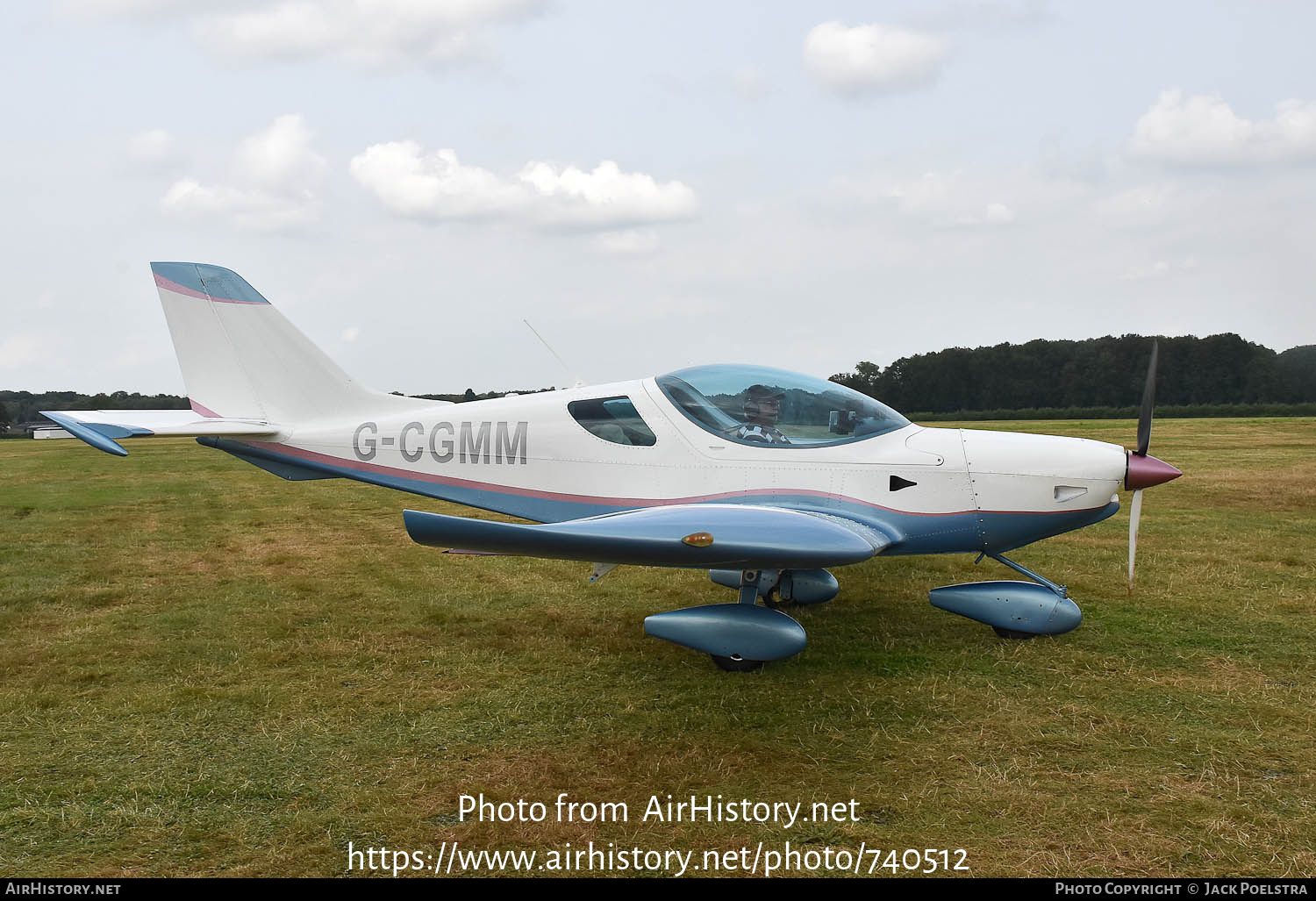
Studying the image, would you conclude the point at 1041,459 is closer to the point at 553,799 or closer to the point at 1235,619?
the point at 1235,619

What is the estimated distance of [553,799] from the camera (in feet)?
12.3

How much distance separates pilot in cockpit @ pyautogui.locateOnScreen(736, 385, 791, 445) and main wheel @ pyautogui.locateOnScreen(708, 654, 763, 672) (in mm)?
1516

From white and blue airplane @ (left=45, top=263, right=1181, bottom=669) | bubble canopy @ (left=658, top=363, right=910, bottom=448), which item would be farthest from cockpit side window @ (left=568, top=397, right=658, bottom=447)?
bubble canopy @ (left=658, top=363, right=910, bottom=448)

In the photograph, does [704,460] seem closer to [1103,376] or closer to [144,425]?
[144,425]

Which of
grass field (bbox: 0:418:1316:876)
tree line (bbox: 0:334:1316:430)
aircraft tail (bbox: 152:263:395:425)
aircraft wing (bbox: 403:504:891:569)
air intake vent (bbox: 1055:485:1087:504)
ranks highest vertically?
tree line (bbox: 0:334:1316:430)

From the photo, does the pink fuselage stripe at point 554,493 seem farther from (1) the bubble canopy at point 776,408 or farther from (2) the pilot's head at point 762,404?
(2) the pilot's head at point 762,404

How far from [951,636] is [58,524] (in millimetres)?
13118

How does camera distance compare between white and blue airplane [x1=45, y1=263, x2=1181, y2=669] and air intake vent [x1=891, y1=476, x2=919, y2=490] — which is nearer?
white and blue airplane [x1=45, y1=263, x2=1181, y2=669]

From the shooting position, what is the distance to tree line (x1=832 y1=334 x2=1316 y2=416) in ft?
163

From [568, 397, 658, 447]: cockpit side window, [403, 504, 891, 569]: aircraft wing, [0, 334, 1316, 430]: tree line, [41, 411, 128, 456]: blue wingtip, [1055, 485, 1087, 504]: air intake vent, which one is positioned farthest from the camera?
[0, 334, 1316, 430]: tree line

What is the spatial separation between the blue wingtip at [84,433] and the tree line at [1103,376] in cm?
4541

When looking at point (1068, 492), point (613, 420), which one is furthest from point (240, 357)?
point (1068, 492)

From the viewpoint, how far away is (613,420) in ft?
20.7

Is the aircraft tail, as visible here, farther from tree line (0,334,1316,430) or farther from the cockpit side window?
tree line (0,334,1316,430)
